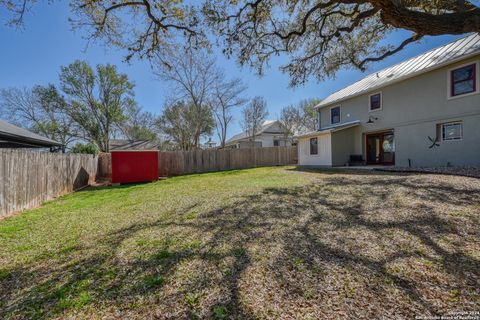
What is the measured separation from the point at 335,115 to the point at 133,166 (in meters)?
13.8

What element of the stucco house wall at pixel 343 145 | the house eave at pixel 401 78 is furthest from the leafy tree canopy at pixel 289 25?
the stucco house wall at pixel 343 145

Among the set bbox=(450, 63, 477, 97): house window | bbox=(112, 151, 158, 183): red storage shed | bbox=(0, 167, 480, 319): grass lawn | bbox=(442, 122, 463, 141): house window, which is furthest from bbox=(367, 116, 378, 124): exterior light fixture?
bbox=(112, 151, 158, 183): red storage shed

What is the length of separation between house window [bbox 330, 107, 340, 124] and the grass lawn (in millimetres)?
11398

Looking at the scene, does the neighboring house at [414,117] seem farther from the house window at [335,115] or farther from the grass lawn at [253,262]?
the grass lawn at [253,262]

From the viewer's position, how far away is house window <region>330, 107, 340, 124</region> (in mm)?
15219

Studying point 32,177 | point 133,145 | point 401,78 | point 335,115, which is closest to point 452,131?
point 401,78

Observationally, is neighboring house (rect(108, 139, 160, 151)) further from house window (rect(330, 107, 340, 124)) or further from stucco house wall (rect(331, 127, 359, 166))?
stucco house wall (rect(331, 127, 359, 166))

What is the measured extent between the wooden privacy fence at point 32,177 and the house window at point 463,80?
16.1 meters

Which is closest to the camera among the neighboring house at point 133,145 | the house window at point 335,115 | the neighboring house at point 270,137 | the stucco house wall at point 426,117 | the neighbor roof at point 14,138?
the stucco house wall at point 426,117

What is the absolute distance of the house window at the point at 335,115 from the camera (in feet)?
49.9

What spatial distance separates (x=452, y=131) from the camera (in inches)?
373

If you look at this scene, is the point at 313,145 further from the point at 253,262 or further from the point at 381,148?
the point at 253,262

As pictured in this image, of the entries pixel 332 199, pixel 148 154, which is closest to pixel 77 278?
pixel 332 199

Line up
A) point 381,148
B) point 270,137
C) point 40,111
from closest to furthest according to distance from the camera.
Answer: point 381,148, point 40,111, point 270,137
